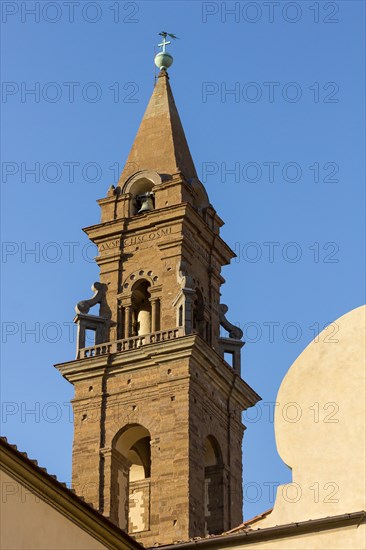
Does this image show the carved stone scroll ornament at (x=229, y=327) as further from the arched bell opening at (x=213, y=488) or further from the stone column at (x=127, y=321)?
the arched bell opening at (x=213, y=488)

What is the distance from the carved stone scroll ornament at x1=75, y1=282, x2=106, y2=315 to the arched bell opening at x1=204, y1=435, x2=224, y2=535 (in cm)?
452

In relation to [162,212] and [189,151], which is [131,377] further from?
[189,151]

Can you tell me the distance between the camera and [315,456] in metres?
17.5

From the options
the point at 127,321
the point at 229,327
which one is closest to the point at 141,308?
the point at 127,321

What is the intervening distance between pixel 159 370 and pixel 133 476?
3.05 metres

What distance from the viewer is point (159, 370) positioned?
3706 centimetres

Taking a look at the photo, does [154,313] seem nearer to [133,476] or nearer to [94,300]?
[94,300]

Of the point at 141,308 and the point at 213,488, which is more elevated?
the point at 141,308

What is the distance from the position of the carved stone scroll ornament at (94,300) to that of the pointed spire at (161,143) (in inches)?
134

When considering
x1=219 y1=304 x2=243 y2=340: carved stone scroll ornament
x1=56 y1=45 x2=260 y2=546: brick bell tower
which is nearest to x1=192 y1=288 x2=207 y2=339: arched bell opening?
x1=56 y1=45 x2=260 y2=546: brick bell tower

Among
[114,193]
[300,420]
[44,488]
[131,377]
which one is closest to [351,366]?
[300,420]

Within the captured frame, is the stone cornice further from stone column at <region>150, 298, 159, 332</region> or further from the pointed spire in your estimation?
the pointed spire

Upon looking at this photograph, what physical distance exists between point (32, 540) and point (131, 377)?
68.5 ft

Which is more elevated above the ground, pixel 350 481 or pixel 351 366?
pixel 351 366
